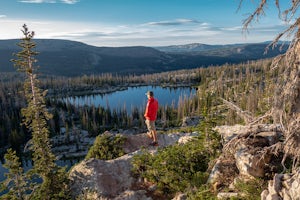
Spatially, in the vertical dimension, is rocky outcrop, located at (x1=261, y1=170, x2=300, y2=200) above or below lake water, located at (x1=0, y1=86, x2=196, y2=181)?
above

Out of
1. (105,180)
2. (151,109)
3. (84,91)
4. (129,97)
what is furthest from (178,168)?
(84,91)

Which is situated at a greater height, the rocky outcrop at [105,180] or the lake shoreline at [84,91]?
the rocky outcrop at [105,180]

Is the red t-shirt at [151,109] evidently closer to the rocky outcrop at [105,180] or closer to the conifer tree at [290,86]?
the rocky outcrop at [105,180]

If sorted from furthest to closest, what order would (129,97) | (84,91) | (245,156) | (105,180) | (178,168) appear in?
1. (84,91)
2. (129,97)
3. (105,180)
4. (178,168)
5. (245,156)

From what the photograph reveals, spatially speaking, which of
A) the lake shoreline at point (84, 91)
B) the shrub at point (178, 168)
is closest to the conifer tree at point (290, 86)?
the shrub at point (178, 168)

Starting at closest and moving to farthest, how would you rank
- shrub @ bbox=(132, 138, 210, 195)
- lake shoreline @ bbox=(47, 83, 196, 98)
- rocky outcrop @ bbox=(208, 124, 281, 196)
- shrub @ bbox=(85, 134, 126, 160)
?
rocky outcrop @ bbox=(208, 124, 281, 196) < shrub @ bbox=(132, 138, 210, 195) < shrub @ bbox=(85, 134, 126, 160) < lake shoreline @ bbox=(47, 83, 196, 98)

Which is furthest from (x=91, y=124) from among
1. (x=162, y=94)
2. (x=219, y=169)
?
(x=219, y=169)

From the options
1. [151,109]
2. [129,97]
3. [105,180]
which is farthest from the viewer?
[129,97]

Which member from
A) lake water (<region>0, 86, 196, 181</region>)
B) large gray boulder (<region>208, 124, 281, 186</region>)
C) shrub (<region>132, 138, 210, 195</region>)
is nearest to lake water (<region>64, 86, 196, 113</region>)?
lake water (<region>0, 86, 196, 181</region>)

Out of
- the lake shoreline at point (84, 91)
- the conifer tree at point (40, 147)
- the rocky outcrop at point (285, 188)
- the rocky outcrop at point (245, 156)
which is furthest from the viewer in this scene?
the lake shoreline at point (84, 91)

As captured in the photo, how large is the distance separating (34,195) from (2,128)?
90745 millimetres

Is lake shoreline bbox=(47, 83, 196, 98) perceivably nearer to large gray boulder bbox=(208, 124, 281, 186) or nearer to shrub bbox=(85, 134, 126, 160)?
shrub bbox=(85, 134, 126, 160)

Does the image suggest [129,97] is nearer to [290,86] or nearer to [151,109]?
[151,109]

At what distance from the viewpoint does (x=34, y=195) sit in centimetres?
1362
